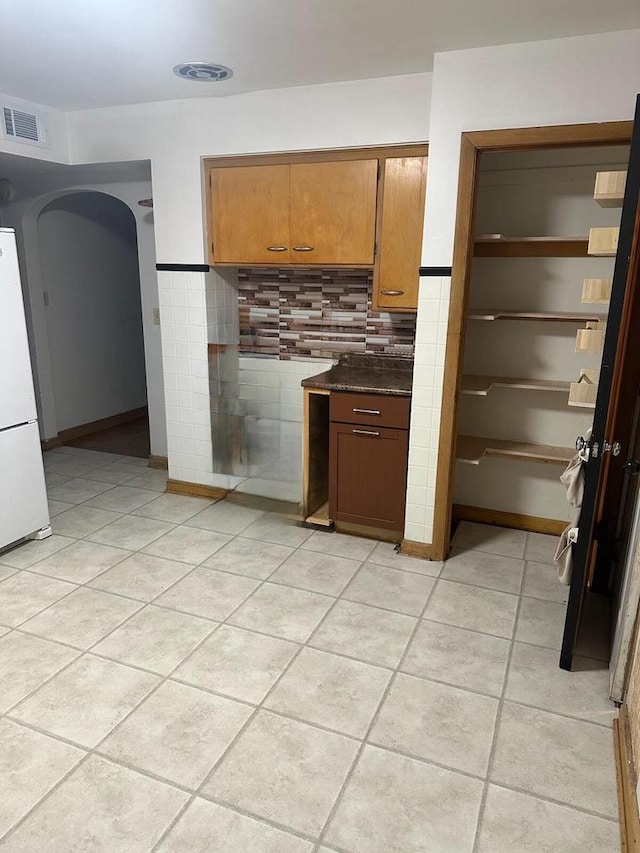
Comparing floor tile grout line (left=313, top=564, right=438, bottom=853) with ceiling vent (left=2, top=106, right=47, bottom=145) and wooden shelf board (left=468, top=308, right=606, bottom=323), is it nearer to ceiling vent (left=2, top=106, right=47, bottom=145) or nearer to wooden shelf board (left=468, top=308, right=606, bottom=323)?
wooden shelf board (left=468, top=308, right=606, bottom=323)

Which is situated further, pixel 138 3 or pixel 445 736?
pixel 138 3

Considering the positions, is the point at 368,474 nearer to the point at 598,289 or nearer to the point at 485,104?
the point at 598,289

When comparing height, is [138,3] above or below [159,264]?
above

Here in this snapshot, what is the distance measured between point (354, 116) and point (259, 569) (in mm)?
2370

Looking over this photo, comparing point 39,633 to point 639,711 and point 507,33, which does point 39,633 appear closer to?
point 639,711

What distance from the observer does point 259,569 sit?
300 cm

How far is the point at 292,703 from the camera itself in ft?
6.82

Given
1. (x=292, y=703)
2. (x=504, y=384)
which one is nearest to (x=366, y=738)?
(x=292, y=703)

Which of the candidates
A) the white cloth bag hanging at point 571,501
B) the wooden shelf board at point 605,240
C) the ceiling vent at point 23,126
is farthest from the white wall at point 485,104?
the ceiling vent at point 23,126

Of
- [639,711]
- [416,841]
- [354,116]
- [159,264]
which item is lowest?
[416,841]

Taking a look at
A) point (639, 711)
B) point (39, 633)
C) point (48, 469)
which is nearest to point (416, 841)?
point (639, 711)

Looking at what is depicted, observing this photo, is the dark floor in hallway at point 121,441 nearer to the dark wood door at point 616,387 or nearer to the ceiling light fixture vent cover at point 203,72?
the ceiling light fixture vent cover at point 203,72

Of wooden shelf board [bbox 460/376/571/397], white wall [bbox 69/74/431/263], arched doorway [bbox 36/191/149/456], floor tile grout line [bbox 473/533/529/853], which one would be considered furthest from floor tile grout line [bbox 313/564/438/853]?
arched doorway [bbox 36/191/149/456]

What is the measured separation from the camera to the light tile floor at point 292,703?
1637 millimetres
